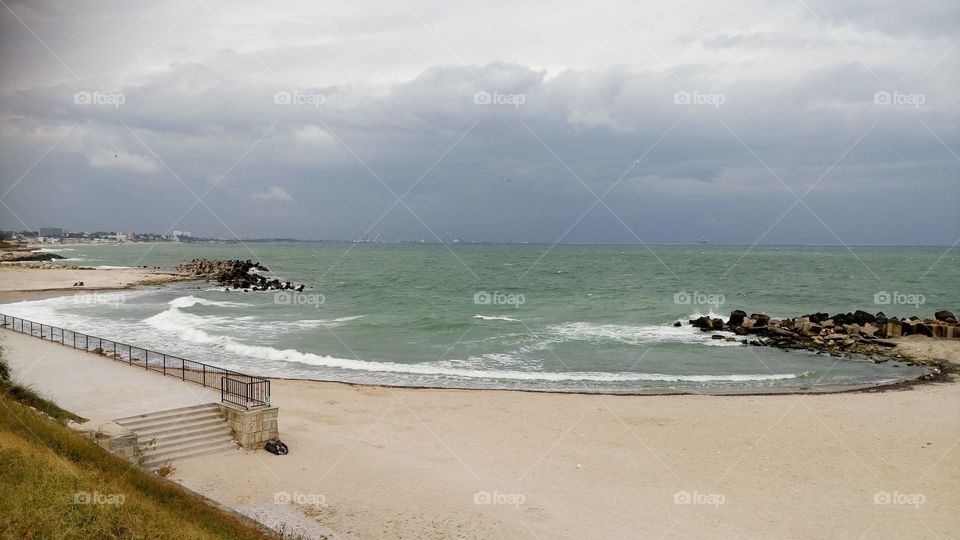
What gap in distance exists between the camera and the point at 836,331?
39750 millimetres

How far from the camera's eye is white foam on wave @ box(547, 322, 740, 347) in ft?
123

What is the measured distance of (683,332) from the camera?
41.2 m

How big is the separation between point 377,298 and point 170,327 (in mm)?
25552

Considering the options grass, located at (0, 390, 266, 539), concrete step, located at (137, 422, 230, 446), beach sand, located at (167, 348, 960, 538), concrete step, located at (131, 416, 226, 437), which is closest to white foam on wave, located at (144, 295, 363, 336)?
beach sand, located at (167, 348, 960, 538)

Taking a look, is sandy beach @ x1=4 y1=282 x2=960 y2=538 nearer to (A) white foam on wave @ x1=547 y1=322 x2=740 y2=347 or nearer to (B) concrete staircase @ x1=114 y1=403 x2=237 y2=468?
(B) concrete staircase @ x1=114 y1=403 x2=237 y2=468

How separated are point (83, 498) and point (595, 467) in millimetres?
11469

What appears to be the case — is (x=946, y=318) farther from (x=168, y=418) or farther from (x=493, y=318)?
(x=168, y=418)

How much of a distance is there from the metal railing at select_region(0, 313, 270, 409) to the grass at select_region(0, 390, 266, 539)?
15.9 ft

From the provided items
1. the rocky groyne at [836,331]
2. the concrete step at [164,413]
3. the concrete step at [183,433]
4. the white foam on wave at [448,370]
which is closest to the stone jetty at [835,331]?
the rocky groyne at [836,331]

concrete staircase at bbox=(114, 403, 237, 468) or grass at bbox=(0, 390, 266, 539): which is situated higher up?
grass at bbox=(0, 390, 266, 539)

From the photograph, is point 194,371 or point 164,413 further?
point 194,371

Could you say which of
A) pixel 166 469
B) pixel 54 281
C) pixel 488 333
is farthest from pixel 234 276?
pixel 166 469

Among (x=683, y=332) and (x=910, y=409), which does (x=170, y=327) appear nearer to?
(x=683, y=332)

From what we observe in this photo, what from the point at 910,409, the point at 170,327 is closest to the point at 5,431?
the point at 910,409
